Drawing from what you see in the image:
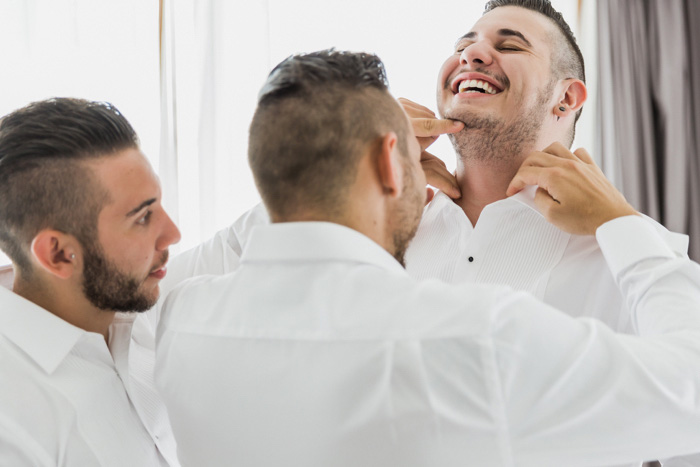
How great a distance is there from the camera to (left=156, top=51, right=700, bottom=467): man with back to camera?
2.94ft

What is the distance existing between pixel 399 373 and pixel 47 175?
79cm

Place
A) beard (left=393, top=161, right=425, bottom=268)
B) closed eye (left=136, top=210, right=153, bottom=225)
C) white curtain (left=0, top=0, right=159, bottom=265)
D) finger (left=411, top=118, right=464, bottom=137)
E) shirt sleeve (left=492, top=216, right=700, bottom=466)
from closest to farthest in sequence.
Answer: shirt sleeve (left=492, top=216, right=700, bottom=466)
beard (left=393, top=161, right=425, bottom=268)
closed eye (left=136, top=210, right=153, bottom=225)
finger (left=411, top=118, right=464, bottom=137)
white curtain (left=0, top=0, right=159, bottom=265)

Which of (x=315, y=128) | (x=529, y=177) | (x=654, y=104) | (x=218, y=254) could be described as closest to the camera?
(x=315, y=128)

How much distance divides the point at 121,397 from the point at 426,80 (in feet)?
7.96

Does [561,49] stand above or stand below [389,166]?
above

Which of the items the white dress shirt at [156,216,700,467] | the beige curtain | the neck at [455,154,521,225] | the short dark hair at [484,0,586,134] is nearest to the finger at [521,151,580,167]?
the neck at [455,154,521,225]

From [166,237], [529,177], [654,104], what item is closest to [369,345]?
[166,237]

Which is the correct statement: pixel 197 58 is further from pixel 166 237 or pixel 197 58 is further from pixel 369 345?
pixel 369 345

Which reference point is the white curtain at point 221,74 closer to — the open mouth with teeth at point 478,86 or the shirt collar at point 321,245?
the open mouth with teeth at point 478,86

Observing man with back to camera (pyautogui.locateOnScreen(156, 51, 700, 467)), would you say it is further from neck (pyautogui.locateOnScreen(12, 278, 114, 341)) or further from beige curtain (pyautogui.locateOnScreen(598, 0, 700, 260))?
beige curtain (pyautogui.locateOnScreen(598, 0, 700, 260))

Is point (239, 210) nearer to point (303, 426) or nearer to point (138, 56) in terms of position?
point (138, 56)

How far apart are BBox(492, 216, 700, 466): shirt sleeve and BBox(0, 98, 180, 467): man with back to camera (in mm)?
750

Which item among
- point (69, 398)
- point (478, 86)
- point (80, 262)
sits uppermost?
point (478, 86)

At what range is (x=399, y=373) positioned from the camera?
2.97ft
